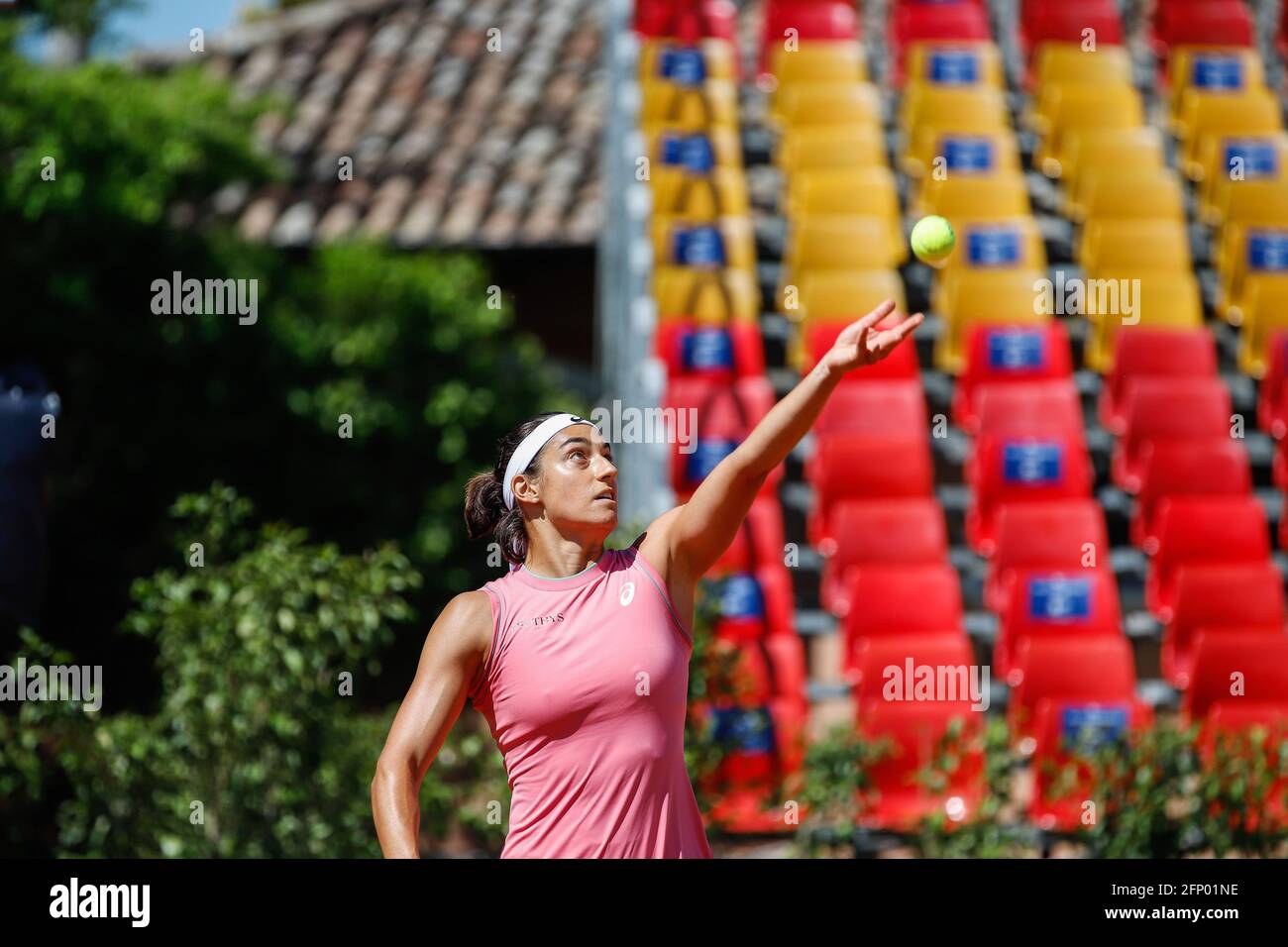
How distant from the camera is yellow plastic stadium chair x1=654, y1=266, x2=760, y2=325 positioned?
855 centimetres

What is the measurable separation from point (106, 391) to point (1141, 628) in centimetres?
553

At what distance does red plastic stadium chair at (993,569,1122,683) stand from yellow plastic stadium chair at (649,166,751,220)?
9.61 feet

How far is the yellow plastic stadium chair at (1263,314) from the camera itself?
351 inches

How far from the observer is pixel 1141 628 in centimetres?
795

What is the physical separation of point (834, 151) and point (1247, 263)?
7.83ft

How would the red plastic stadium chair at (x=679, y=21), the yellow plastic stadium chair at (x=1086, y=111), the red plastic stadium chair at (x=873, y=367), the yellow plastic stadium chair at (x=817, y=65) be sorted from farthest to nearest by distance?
the yellow plastic stadium chair at (x=817, y=65), the red plastic stadium chair at (x=679, y=21), the yellow plastic stadium chair at (x=1086, y=111), the red plastic stadium chair at (x=873, y=367)

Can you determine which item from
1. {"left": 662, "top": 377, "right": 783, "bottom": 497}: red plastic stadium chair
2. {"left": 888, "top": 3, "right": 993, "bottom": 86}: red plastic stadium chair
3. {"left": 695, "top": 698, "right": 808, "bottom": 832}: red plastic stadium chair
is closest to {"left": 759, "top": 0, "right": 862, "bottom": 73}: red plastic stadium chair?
{"left": 888, "top": 3, "right": 993, "bottom": 86}: red plastic stadium chair

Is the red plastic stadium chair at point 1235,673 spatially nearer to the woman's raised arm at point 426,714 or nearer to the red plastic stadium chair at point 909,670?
the red plastic stadium chair at point 909,670

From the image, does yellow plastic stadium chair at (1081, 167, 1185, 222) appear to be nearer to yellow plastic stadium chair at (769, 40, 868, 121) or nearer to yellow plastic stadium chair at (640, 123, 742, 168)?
yellow plastic stadium chair at (769, 40, 868, 121)

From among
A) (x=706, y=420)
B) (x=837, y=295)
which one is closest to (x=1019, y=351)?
(x=837, y=295)

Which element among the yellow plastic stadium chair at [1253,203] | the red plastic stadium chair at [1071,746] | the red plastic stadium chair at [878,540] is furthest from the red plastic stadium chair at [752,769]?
the yellow plastic stadium chair at [1253,203]

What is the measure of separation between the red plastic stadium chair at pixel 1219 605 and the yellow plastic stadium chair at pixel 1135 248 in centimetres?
214

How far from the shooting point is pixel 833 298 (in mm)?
8516

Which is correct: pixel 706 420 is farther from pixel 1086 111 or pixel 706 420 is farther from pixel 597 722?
pixel 597 722
